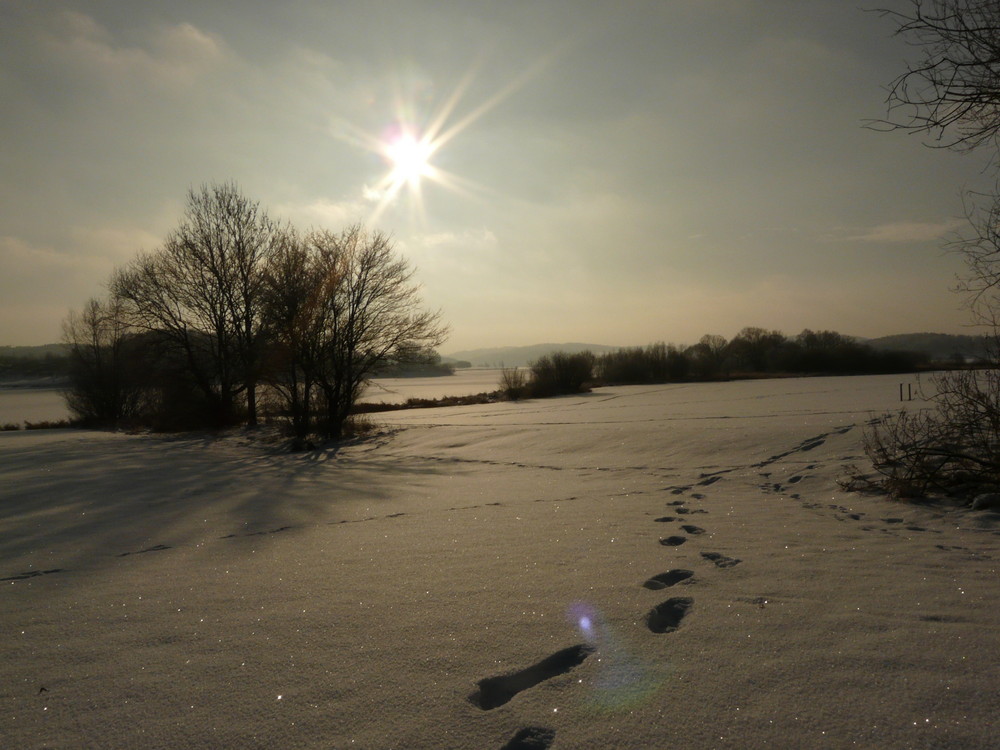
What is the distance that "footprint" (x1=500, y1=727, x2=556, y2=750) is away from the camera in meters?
1.93

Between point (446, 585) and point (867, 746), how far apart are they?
7.43 feet

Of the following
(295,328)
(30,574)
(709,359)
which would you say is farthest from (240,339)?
(709,359)

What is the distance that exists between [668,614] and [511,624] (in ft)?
2.71

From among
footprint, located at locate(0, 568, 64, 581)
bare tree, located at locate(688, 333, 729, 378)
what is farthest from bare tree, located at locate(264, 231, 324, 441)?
bare tree, located at locate(688, 333, 729, 378)

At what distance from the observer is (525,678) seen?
7.78ft

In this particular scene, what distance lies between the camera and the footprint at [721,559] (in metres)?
3.79

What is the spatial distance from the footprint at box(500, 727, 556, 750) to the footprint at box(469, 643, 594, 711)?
20 cm

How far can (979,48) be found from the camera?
14.4 feet

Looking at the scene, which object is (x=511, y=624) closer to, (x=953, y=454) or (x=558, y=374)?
(x=953, y=454)

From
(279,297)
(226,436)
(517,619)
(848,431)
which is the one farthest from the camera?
(226,436)

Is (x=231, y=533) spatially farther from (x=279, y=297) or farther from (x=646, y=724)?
(x=279, y=297)

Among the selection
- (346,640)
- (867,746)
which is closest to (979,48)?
(867,746)

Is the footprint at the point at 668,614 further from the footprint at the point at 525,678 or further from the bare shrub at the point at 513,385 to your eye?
the bare shrub at the point at 513,385

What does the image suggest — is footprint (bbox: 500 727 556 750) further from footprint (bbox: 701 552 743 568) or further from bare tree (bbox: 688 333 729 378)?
bare tree (bbox: 688 333 729 378)
